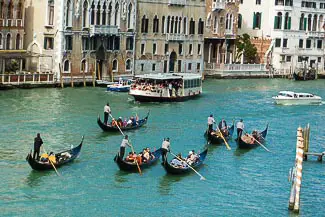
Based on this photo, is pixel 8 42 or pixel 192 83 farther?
pixel 8 42

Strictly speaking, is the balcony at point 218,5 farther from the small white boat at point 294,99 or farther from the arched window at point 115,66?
the small white boat at point 294,99

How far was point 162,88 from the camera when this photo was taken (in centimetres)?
2786

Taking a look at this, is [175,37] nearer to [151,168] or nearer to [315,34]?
[315,34]

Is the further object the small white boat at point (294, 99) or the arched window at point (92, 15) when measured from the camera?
the arched window at point (92, 15)

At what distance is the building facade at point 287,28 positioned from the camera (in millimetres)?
41312

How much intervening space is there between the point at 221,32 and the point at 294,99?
10932mm

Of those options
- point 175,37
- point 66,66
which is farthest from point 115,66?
point 175,37

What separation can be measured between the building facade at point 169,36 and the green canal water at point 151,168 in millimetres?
6205

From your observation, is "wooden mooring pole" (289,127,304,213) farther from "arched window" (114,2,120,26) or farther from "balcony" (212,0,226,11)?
"balcony" (212,0,226,11)

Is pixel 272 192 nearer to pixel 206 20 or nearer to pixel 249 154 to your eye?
pixel 249 154

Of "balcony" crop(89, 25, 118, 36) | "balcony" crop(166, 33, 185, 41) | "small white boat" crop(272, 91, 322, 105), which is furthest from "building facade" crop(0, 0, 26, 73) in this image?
"small white boat" crop(272, 91, 322, 105)

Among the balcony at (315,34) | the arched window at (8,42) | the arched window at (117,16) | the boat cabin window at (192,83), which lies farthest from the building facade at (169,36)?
the balcony at (315,34)

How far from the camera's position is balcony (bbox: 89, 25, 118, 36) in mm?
31500

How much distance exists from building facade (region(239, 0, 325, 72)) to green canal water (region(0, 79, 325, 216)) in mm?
12946
